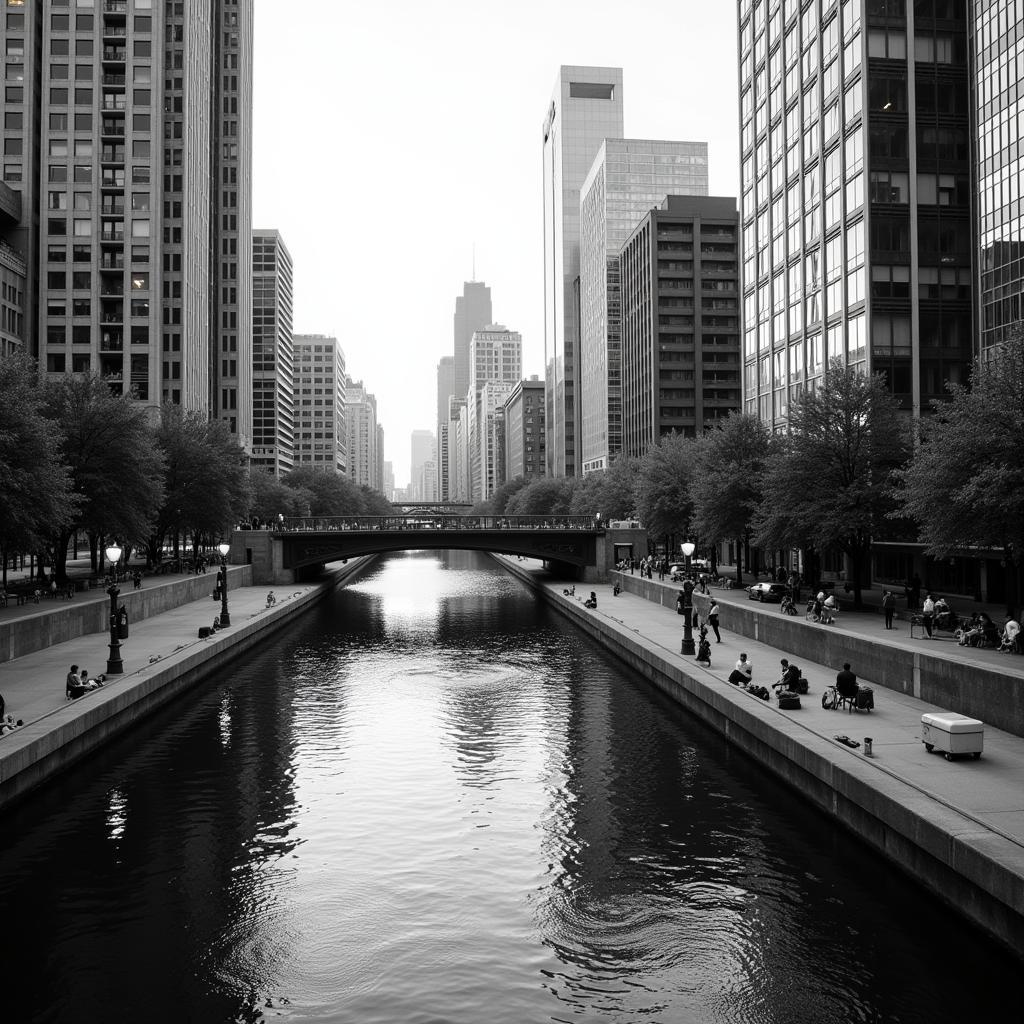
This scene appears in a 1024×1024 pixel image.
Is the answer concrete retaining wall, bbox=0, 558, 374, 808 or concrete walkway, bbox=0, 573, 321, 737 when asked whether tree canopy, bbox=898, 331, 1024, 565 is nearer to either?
concrete retaining wall, bbox=0, 558, 374, 808

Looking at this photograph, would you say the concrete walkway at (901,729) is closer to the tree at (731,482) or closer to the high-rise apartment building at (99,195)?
the tree at (731,482)

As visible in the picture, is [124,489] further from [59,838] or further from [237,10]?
[237,10]

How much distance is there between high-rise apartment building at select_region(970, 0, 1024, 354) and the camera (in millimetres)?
57906

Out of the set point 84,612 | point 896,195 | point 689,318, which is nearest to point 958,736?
point 84,612

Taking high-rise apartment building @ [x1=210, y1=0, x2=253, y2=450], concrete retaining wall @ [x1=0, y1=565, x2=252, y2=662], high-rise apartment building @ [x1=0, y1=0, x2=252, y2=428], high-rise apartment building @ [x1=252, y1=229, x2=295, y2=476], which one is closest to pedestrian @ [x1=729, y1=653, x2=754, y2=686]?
concrete retaining wall @ [x1=0, y1=565, x2=252, y2=662]

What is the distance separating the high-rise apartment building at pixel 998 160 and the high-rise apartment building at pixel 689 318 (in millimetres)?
82032

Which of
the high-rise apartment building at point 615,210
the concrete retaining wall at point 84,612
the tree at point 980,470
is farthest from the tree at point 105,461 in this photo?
the high-rise apartment building at point 615,210

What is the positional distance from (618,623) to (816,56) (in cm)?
5242

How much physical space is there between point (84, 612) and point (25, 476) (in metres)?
11.3

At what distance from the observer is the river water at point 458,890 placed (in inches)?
523

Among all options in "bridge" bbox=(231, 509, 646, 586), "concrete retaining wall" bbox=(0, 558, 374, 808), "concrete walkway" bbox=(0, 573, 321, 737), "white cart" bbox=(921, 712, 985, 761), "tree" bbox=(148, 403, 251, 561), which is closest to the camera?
"white cart" bbox=(921, 712, 985, 761)

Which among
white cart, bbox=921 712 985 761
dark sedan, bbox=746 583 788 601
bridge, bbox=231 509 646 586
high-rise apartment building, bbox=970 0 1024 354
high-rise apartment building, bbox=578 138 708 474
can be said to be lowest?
white cart, bbox=921 712 985 761

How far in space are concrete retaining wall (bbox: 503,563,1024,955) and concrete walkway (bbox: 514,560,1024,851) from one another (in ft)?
0.84

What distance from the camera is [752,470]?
2253 inches
